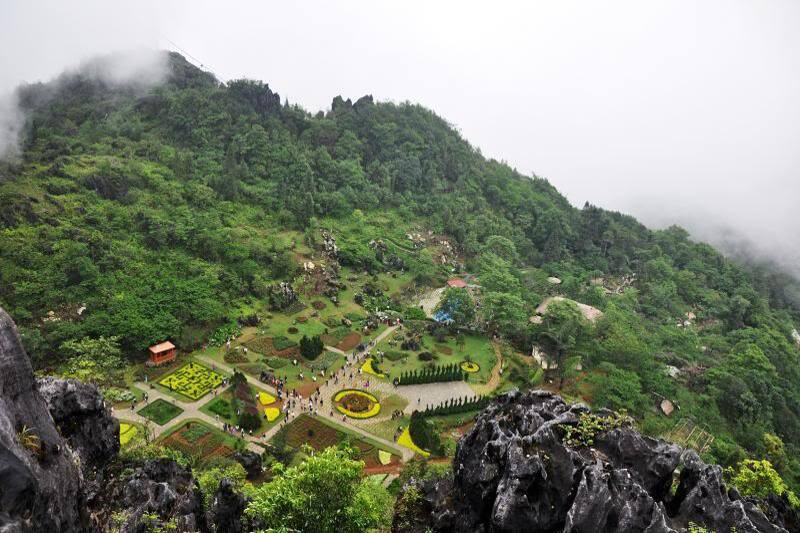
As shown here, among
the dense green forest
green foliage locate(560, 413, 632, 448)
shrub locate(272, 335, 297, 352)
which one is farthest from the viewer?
shrub locate(272, 335, 297, 352)

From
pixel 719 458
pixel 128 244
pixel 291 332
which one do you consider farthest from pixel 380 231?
pixel 719 458

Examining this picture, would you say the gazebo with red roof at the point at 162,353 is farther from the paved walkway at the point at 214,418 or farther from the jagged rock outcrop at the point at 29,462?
the jagged rock outcrop at the point at 29,462

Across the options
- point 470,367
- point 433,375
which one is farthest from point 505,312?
point 433,375

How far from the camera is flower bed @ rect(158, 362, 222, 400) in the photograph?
1728 inches

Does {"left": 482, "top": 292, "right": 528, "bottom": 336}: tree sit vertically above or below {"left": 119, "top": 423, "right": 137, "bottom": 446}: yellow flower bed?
above

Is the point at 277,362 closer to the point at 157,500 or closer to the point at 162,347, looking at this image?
the point at 162,347

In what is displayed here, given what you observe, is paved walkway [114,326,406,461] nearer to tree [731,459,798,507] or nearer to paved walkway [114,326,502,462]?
paved walkway [114,326,502,462]

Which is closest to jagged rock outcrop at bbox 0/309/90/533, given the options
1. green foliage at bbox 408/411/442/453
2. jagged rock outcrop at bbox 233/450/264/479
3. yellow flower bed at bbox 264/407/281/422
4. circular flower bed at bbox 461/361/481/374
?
jagged rock outcrop at bbox 233/450/264/479

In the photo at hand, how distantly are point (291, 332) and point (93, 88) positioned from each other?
6553 centimetres

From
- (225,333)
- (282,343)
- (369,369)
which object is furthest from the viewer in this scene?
(282,343)

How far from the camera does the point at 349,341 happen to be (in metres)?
56.6

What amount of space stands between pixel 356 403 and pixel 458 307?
21238 mm

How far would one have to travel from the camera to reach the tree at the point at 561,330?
54594mm

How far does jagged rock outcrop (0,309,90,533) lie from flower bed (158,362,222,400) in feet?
108
